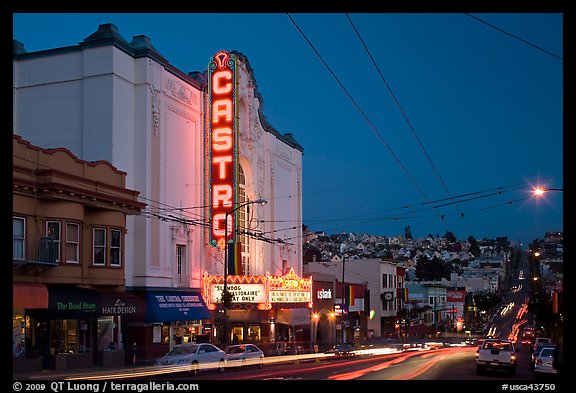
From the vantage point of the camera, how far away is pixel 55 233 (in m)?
30.5

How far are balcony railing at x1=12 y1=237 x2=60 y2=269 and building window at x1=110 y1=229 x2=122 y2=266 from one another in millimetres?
4936

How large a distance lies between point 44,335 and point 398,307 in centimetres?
7143

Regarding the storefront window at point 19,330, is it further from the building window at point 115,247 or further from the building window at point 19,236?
the building window at point 115,247

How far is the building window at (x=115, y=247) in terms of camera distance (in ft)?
113

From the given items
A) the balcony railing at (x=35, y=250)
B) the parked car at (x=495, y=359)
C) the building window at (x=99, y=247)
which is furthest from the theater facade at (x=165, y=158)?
the parked car at (x=495, y=359)

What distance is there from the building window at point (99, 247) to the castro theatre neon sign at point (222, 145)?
451 inches

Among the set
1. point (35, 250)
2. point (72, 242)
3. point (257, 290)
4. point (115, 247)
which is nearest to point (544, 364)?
point (35, 250)

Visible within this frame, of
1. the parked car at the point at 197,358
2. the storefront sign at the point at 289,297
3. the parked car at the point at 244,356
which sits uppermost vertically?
the storefront sign at the point at 289,297

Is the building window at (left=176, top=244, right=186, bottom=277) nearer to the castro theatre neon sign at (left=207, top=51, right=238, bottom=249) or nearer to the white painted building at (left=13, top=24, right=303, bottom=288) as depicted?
the white painted building at (left=13, top=24, right=303, bottom=288)

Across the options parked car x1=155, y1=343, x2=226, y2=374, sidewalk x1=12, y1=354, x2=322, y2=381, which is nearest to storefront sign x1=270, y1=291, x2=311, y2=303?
sidewalk x1=12, y1=354, x2=322, y2=381

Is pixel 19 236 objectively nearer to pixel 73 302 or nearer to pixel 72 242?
pixel 72 242
